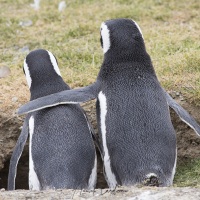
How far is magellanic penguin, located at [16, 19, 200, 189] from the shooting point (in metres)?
4.17

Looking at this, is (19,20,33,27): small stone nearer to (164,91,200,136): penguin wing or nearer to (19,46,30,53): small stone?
(19,46,30,53): small stone

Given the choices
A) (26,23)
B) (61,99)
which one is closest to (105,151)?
(61,99)

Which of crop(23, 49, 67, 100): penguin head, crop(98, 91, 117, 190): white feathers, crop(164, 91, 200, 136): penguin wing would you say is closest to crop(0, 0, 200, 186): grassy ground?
crop(164, 91, 200, 136): penguin wing

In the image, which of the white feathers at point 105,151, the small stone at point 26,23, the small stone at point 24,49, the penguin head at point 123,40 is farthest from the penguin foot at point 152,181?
the small stone at point 26,23

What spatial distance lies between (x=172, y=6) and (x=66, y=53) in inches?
76.3

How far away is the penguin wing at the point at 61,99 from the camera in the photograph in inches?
173

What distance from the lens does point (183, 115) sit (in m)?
4.58

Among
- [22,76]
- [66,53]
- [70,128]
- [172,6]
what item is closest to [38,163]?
[70,128]

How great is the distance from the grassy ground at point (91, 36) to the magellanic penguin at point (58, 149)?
76 cm

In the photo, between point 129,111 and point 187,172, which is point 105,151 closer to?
point 129,111

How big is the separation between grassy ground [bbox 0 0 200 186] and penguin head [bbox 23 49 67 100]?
19.6 inches

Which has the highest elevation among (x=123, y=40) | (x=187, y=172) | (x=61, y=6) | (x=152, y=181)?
(x=61, y=6)

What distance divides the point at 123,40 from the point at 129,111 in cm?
59

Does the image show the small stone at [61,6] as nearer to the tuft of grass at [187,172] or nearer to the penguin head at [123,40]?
the penguin head at [123,40]
